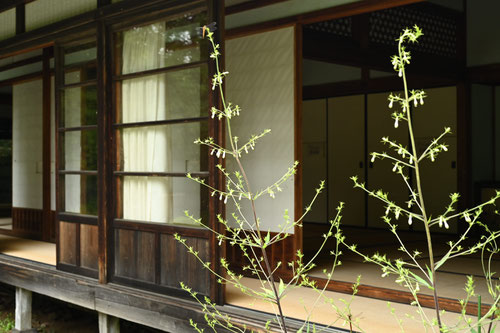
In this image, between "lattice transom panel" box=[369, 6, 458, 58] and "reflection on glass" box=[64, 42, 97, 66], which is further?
"lattice transom panel" box=[369, 6, 458, 58]

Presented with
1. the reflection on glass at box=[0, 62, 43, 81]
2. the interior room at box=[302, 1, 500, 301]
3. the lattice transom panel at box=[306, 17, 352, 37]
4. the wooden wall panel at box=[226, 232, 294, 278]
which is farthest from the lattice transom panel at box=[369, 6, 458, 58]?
the reflection on glass at box=[0, 62, 43, 81]

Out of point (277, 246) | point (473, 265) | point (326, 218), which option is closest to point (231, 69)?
point (277, 246)

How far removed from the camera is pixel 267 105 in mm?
4691

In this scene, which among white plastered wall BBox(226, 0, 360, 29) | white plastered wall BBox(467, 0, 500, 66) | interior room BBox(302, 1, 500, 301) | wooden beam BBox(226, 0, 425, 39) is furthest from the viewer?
white plastered wall BBox(467, 0, 500, 66)

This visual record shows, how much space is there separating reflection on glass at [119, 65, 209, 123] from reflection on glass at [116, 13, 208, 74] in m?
0.08

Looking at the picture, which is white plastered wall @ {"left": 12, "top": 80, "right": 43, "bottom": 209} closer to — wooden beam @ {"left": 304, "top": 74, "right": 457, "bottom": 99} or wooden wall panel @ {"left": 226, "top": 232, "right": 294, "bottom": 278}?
wooden beam @ {"left": 304, "top": 74, "right": 457, "bottom": 99}

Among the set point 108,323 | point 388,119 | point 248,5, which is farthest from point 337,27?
point 108,323

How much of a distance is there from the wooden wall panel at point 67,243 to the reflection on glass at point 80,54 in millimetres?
1253

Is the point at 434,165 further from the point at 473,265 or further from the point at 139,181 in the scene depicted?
the point at 139,181

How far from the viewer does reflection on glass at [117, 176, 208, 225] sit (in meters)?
3.80

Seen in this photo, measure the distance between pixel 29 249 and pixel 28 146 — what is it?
69.6 inches

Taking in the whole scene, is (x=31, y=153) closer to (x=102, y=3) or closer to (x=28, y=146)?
(x=28, y=146)

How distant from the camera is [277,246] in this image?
4.59 metres

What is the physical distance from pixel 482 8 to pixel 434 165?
1871 mm
